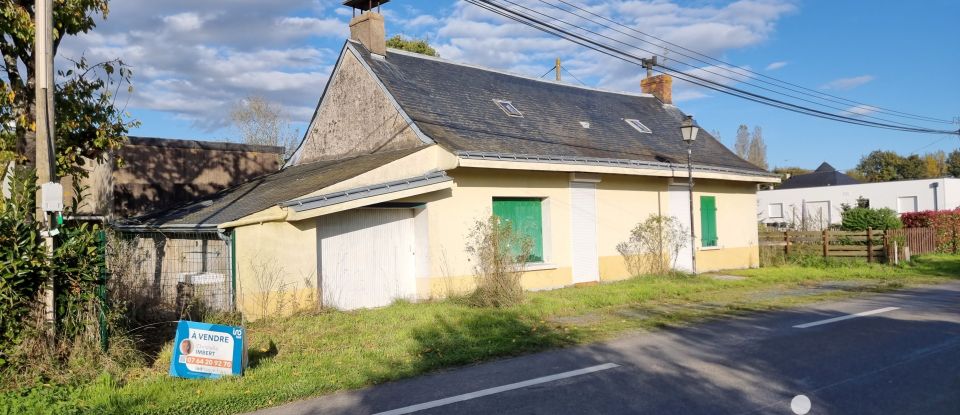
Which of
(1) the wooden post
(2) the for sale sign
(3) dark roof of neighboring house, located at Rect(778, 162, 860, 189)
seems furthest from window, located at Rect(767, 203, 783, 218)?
(2) the for sale sign

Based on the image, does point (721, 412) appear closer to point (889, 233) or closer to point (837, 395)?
point (837, 395)

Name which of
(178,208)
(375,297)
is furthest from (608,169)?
(178,208)

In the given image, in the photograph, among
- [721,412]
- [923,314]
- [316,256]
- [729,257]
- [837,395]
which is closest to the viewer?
[721,412]

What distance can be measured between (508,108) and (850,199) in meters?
32.5

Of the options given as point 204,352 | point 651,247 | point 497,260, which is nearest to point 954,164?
point 651,247

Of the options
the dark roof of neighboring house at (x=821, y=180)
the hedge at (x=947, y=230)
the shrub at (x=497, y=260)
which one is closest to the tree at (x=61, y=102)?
the shrub at (x=497, y=260)

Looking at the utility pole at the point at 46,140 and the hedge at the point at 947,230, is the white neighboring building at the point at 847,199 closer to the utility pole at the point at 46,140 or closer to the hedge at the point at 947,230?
the hedge at the point at 947,230

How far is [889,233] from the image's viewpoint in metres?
21.8

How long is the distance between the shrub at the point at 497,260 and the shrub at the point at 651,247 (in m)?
4.10

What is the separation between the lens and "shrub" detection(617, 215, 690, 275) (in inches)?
681

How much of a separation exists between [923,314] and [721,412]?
7.25 m

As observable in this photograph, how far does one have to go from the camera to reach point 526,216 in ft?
49.6

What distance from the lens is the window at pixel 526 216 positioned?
14.7 metres

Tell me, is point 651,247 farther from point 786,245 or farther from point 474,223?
point 786,245
